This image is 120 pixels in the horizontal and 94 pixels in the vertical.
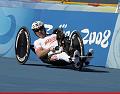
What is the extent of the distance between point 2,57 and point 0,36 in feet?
2.36

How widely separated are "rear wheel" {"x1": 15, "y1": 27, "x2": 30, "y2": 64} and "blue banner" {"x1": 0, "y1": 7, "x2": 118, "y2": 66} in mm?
1604

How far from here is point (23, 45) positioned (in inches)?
565

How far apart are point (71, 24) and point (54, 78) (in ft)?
13.8

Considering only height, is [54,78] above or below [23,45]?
below

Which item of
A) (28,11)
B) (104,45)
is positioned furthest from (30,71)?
(28,11)

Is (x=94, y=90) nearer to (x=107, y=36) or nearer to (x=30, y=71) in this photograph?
(x=30, y=71)

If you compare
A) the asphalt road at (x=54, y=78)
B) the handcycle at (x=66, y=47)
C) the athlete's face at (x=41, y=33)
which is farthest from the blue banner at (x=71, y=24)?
the athlete's face at (x=41, y=33)

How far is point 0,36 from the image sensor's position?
17422mm

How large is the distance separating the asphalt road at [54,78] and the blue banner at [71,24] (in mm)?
682

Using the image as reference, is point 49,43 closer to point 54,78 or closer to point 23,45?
point 23,45

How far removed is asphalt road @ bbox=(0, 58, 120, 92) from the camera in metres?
9.84

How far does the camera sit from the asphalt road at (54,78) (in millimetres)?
9836

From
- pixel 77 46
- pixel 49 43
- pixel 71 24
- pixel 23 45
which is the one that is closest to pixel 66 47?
pixel 77 46

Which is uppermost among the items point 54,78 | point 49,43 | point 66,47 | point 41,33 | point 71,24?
point 71,24
